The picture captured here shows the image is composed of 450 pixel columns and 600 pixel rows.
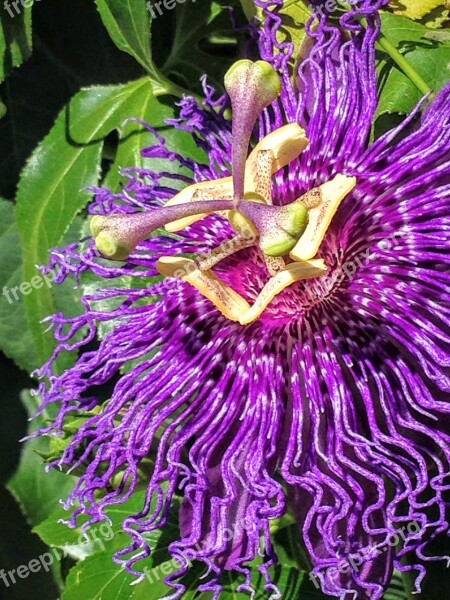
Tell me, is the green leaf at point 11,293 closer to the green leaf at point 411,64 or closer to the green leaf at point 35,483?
the green leaf at point 35,483

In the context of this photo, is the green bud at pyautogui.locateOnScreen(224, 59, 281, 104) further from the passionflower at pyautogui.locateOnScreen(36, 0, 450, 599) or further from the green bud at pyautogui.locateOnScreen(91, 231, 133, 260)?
the green bud at pyautogui.locateOnScreen(91, 231, 133, 260)

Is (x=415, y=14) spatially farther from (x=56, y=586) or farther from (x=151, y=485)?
(x=56, y=586)

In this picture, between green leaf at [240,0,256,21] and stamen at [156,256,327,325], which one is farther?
green leaf at [240,0,256,21]

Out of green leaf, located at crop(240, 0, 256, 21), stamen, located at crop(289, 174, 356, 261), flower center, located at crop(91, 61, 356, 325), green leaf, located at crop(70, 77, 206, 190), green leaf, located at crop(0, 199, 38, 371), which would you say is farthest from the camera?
green leaf, located at crop(0, 199, 38, 371)

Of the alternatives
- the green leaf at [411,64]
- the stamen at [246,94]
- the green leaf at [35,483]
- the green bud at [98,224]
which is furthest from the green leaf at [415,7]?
the green leaf at [35,483]

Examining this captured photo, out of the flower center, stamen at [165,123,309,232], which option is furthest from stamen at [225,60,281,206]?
stamen at [165,123,309,232]

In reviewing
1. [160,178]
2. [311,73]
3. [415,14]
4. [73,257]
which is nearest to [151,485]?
[73,257]

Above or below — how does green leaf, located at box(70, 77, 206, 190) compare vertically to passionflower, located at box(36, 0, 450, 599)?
above
